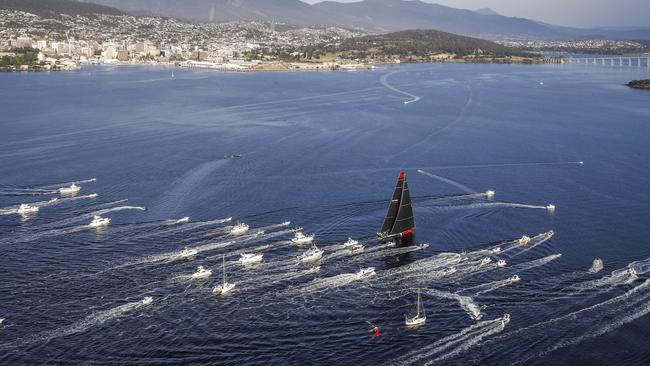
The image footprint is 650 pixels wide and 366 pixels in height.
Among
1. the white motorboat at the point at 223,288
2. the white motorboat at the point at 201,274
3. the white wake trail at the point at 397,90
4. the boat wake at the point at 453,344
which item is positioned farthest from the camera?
the white wake trail at the point at 397,90

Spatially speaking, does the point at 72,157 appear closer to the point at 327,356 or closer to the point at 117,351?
the point at 117,351

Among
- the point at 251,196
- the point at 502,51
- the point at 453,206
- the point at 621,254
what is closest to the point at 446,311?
the point at 621,254

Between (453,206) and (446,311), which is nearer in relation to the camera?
(446,311)

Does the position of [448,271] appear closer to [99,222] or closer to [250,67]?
[99,222]

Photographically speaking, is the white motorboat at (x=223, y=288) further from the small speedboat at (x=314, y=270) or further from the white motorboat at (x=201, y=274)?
the small speedboat at (x=314, y=270)

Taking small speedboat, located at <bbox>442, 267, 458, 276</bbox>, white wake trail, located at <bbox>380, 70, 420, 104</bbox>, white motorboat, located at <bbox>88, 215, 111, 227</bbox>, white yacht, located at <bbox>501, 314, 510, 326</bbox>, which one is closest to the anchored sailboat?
small speedboat, located at <bbox>442, 267, 458, 276</bbox>

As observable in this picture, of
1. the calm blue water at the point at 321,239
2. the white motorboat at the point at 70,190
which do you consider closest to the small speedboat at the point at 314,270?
the calm blue water at the point at 321,239
